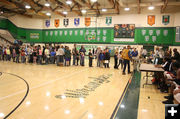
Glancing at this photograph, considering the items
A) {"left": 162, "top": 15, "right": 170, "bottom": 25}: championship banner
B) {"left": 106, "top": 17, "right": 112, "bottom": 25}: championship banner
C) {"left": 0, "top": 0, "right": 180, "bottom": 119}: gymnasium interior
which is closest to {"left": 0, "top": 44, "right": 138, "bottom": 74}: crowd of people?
{"left": 0, "top": 0, "right": 180, "bottom": 119}: gymnasium interior

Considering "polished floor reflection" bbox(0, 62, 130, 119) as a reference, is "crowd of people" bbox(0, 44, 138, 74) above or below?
above

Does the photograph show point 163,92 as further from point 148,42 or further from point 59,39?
point 59,39

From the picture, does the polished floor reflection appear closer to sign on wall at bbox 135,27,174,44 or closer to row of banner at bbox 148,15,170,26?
sign on wall at bbox 135,27,174,44

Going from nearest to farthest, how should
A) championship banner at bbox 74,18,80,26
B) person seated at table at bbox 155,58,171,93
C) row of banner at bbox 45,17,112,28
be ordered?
person seated at table at bbox 155,58,171,93 → row of banner at bbox 45,17,112,28 → championship banner at bbox 74,18,80,26

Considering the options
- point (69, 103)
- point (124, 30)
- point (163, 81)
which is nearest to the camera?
point (69, 103)

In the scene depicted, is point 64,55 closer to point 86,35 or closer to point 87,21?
point 86,35

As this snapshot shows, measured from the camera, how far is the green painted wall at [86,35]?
18672 millimetres

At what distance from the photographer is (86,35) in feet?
73.0

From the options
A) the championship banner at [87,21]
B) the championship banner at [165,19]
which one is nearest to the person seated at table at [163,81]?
the championship banner at [165,19]

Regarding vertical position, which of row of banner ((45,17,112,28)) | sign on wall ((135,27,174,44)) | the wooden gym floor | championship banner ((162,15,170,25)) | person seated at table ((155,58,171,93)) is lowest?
the wooden gym floor

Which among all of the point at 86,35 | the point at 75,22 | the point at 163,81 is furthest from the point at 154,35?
the point at 163,81

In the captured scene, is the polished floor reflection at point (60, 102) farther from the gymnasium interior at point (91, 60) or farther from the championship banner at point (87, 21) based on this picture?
the championship banner at point (87, 21)

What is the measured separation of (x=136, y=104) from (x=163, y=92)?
6.06ft

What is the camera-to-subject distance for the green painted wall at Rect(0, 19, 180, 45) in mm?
18672
